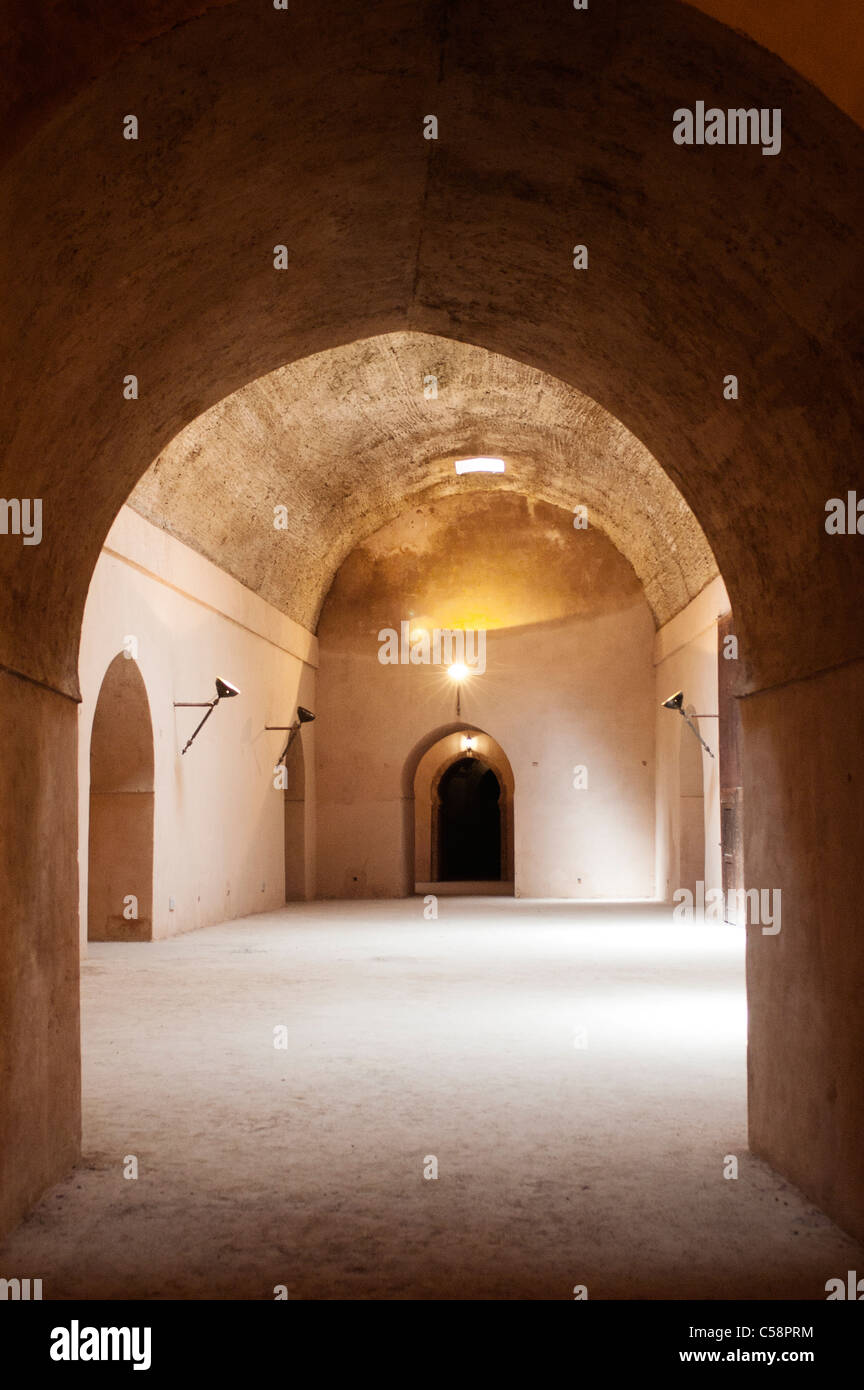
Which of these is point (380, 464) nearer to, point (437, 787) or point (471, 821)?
point (437, 787)

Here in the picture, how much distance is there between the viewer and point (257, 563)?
18969 mm

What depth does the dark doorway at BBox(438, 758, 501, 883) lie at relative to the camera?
39.2 m

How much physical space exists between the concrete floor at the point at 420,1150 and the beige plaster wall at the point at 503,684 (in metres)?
11.7

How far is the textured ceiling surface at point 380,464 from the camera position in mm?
15766

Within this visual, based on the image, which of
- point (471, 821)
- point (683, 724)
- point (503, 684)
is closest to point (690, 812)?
point (683, 724)

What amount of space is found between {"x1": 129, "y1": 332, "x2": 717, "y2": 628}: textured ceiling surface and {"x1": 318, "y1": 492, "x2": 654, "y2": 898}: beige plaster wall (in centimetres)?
58

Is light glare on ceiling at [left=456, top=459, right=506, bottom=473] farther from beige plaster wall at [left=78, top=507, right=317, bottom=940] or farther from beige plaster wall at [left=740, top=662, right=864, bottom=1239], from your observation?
beige plaster wall at [left=740, top=662, right=864, bottom=1239]

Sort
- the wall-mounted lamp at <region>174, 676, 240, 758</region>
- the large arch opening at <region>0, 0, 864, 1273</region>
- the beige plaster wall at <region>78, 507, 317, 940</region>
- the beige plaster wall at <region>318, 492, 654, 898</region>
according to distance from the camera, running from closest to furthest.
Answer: the large arch opening at <region>0, 0, 864, 1273</region>
the beige plaster wall at <region>78, 507, 317, 940</region>
the wall-mounted lamp at <region>174, 676, 240, 758</region>
the beige plaster wall at <region>318, 492, 654, 898</region>

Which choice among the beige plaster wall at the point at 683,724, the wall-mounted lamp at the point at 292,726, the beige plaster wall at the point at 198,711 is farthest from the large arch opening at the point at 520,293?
the wall-mounted lamp at the point at 292,726

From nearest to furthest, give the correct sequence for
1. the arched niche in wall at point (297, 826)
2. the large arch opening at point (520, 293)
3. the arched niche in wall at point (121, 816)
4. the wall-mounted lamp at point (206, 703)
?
the large arch opening at point (520, 293) → the arched niche in wall at point (121, 816) → the wall-mounted lamp at point (206, 703) → the arched niche in wall at point (297, 826)

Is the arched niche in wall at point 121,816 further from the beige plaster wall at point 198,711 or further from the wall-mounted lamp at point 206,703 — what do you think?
the wall-mounted lamp at point 206,703

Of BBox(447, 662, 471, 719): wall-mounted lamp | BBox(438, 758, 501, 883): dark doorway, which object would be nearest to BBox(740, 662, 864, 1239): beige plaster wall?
BBox(447, 662, 471, 719): wall-mounted lamp

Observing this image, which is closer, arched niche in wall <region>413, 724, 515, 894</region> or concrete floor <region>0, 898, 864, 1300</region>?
concrete floor <region>0, 898, 864, 1300</region>

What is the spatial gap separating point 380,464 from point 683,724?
6.17 meters
